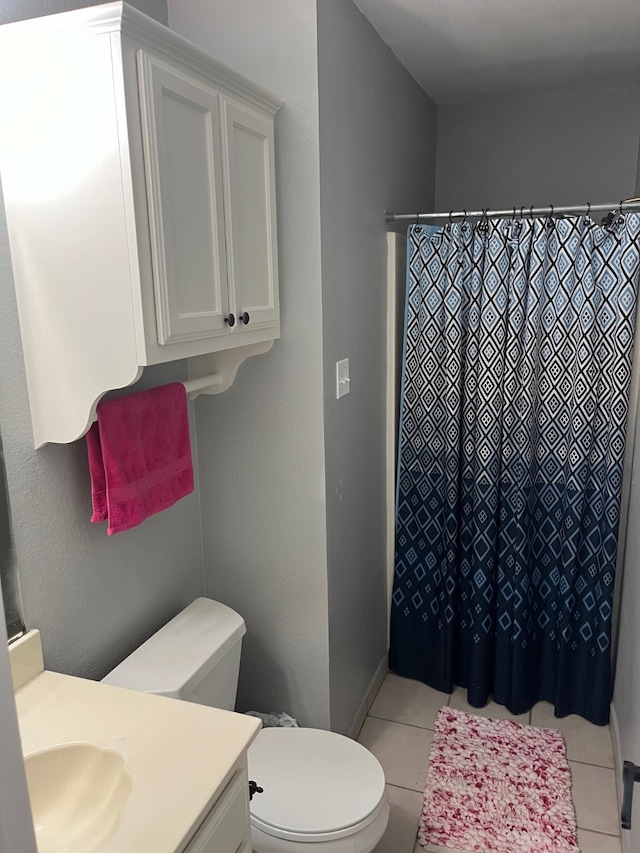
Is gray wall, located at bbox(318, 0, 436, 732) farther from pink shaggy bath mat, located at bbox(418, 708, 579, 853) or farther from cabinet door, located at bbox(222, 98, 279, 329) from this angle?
pink shaggy bath mat, located at bbox(418, 708, 579, 853)

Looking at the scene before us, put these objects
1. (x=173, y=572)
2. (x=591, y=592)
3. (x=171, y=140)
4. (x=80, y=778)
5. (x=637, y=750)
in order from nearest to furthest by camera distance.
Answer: (x=80, y=778) → (x=171, y=140) → (x=637, y=750) → (x=173, y=572) → (x=591, y=592)

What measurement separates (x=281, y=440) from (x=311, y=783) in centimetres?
90

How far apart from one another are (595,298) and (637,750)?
1313 millimetres

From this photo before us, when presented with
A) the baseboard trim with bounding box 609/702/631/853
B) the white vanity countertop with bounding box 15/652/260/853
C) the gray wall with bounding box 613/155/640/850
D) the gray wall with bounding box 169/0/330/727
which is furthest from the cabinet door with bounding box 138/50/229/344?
the baseboard trim with bounding box 609/702/631/853

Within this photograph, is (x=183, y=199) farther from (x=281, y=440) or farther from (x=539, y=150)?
(x=539, y=150)

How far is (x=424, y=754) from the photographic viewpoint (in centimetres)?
231

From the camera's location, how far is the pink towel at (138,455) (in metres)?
1.52

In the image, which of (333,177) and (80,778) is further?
(333,177)

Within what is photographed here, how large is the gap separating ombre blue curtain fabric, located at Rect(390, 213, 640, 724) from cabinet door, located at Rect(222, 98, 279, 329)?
0.79 m

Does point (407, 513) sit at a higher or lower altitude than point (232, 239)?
lower

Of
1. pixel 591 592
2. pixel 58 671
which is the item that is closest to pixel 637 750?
pixel 591 592

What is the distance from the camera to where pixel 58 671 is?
1.59 m

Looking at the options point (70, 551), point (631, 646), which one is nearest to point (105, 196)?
point (70, 551)

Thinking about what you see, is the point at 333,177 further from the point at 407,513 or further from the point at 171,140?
the point at 407,513
